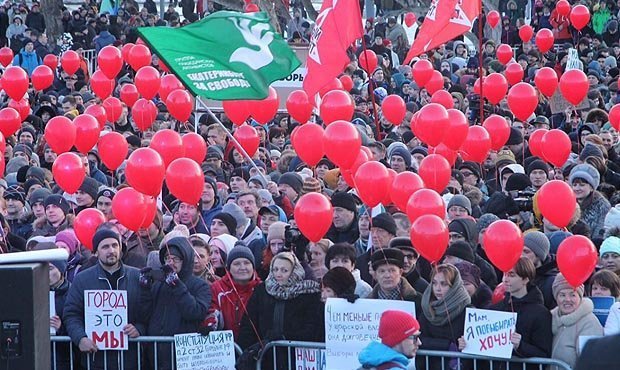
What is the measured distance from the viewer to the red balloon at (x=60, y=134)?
13.1 m

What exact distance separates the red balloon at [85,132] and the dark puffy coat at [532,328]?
21.5ft

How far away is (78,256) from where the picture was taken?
958cm

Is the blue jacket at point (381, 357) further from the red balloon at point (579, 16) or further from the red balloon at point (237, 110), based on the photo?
the red balloon at point (579, 16)

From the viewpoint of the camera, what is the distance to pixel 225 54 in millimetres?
11156

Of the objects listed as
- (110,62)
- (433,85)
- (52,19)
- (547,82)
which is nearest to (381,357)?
(547,82)

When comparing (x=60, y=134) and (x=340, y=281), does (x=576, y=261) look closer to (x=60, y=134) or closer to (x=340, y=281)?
(x=340, y=281)

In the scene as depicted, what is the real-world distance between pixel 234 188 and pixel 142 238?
2310mm

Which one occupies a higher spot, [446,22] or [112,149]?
[446,22]

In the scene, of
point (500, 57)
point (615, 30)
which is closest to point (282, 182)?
point (500, 57)

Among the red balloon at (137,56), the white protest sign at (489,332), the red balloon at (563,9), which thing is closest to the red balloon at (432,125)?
the white protest sign at (489,332)

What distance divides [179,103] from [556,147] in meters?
4.62

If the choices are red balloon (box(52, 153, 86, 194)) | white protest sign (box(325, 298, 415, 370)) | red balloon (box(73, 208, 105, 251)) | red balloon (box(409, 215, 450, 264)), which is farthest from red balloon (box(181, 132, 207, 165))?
white protest sign (box(325, 298, 415, 370))

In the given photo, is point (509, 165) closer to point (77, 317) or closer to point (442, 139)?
point (442, 139)

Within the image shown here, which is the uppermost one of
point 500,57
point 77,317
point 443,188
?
point 500,57
